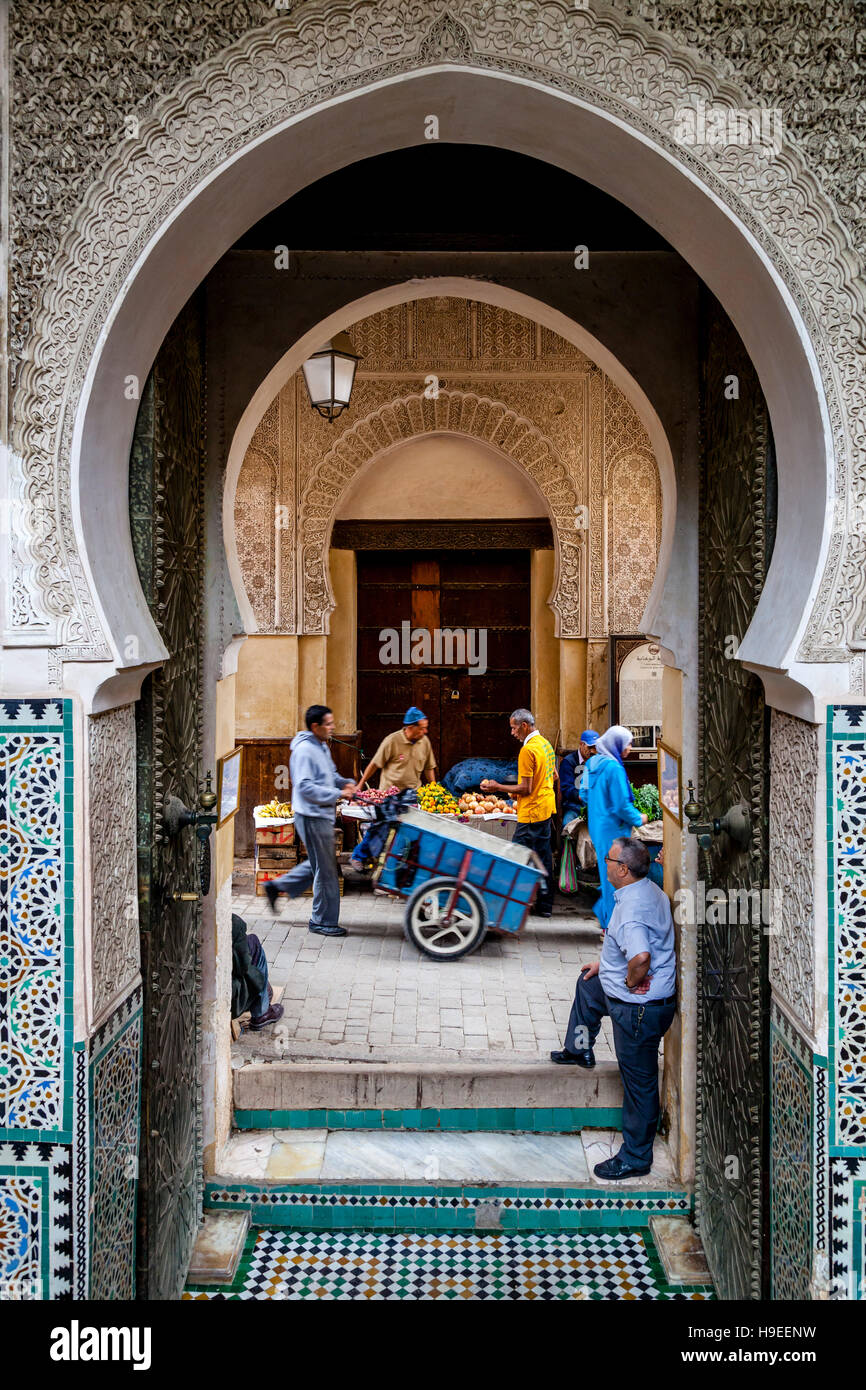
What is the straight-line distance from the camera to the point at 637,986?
3.23m

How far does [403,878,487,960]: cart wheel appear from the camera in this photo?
5.00 metres

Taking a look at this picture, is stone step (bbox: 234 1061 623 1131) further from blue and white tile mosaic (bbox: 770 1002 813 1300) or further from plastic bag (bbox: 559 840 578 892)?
plastic bag (bbox: 559 840 578 892)

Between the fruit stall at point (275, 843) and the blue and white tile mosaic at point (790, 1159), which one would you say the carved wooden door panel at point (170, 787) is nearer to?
the blue and white tile mosaic at point (790, 1159)

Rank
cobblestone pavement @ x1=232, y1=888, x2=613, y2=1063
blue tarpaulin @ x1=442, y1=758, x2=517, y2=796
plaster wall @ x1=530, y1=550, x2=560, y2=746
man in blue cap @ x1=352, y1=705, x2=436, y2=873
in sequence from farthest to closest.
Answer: plaster wall @ x1=530, y1=550, x2=560, y2=746, blue tarpaulin @ x1=442, y1=758, x2=517, y2=796, man in blue cap @ x1=352, y1=705, x2=436, y2=873, cobblestone pavement @ x1=232, y1=888, x2=613, y2=1063

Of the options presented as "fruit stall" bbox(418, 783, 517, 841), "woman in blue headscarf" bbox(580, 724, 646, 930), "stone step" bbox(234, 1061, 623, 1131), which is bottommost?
"stone step" bbox(234, 1061, 623, 1131)

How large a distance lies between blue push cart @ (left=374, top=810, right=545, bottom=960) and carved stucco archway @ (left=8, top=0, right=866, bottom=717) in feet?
9.35

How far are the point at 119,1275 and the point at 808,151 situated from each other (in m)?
2.53

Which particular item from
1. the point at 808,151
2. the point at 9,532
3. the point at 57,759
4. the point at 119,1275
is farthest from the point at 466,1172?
the point at 808,151

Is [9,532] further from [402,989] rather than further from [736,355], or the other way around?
[402,989]

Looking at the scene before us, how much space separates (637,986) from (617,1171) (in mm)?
580

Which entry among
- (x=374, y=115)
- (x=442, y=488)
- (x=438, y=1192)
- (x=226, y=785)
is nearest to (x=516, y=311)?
(x=374, y=115)

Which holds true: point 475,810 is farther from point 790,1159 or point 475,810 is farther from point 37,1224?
point 37,1224

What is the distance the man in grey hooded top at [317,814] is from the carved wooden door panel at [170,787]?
193cm

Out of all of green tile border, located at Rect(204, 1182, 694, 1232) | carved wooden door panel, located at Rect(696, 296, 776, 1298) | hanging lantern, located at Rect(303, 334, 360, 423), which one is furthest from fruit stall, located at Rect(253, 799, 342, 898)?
carved wooden door panel, located at Rect(696, 296, 776, 1298)
